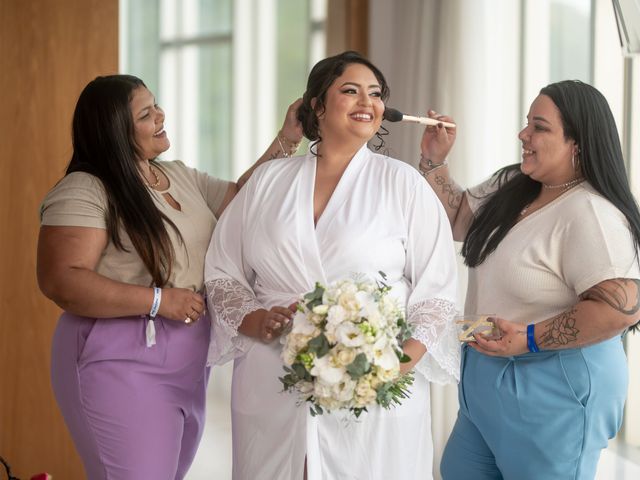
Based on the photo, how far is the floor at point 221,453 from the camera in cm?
327

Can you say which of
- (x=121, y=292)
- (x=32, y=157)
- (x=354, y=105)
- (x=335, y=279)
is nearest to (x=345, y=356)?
(x=335, y=279)

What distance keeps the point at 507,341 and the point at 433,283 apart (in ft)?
0.91

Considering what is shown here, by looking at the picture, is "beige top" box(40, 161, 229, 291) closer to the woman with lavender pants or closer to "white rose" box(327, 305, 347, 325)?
the woman with lavender pants

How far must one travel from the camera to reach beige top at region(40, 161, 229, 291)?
2.46 metres

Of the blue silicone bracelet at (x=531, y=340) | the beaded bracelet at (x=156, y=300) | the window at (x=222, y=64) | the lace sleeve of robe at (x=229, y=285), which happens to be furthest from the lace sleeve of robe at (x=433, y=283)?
the window at (x=222, y=64)

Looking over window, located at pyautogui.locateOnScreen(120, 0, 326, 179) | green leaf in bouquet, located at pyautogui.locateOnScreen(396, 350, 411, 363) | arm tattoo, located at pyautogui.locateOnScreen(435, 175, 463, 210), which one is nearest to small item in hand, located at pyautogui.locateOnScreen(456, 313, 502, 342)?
green leaf in bouquet, located at pyautogui.locateOnScreen(396, 350, 411, 363)

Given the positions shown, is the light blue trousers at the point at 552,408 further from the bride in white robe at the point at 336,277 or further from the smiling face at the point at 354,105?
the smiling face at the point at 354,105

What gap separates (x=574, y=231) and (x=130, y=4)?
14.7ft

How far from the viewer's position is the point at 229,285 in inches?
92.7

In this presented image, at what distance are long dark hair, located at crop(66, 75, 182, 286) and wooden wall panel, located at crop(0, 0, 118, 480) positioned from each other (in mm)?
1214

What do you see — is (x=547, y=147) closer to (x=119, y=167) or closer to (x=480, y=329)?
(x=480, y=329)

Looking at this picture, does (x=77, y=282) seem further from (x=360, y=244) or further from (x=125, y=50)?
(x=125, y=50)

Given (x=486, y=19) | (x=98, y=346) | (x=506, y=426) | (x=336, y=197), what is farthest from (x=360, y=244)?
(x=486, y=19)

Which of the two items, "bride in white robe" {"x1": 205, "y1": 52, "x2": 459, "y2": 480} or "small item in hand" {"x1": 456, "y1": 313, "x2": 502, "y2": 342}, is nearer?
"bride in white robe" {"x1": 205, "y1": 52, "x2": 459, "y2": 480}
